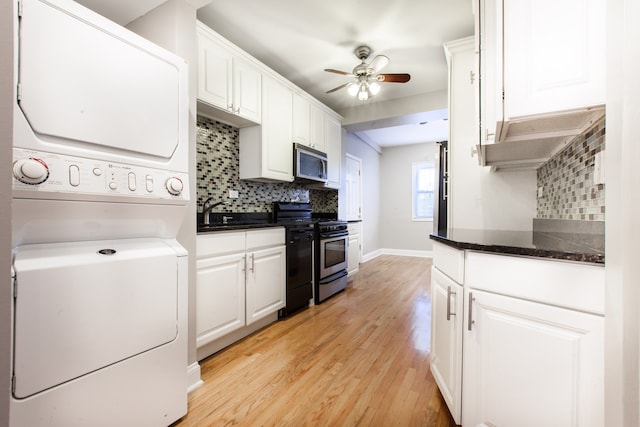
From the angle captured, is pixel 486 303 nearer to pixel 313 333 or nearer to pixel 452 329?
pixel 452 329

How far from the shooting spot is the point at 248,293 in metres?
2.21

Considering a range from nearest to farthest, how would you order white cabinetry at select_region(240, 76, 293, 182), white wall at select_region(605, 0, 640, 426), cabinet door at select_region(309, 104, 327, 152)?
1. white wall at select_region(605, 0, 640, 426)
2. white cabinetry at select_region(240, 76, 293, 182)
3. cabinet door at select_region(309, 104, 327, 152)

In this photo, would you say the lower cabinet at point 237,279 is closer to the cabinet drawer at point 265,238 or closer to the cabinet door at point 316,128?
the cabinet drawer at point 265,238

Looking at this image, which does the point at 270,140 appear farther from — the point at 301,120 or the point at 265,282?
the point at 265,282

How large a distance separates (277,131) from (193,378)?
222 centimetres

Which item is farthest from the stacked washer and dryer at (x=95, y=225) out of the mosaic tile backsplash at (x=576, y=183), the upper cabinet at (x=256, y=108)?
the mosaic tile backsplash at (x=576, y=183)

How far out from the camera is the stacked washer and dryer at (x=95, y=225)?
0.90 meters

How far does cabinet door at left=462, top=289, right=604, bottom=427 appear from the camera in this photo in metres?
0.85

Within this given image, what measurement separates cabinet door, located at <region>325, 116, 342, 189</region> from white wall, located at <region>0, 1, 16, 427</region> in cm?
334

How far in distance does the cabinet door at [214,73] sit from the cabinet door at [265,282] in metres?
1.28

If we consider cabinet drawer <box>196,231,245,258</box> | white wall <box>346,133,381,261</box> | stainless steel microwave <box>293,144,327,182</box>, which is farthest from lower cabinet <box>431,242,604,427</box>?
white wall <box>346,133,381,261</box>

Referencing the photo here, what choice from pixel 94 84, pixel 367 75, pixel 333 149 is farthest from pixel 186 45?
pixel 333 149

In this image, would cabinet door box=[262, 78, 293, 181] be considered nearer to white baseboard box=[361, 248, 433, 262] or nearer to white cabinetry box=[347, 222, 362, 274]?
white cabinetry box=[347, 222, 362, 274]

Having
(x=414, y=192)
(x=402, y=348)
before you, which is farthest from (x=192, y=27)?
(x=414, y=192)
